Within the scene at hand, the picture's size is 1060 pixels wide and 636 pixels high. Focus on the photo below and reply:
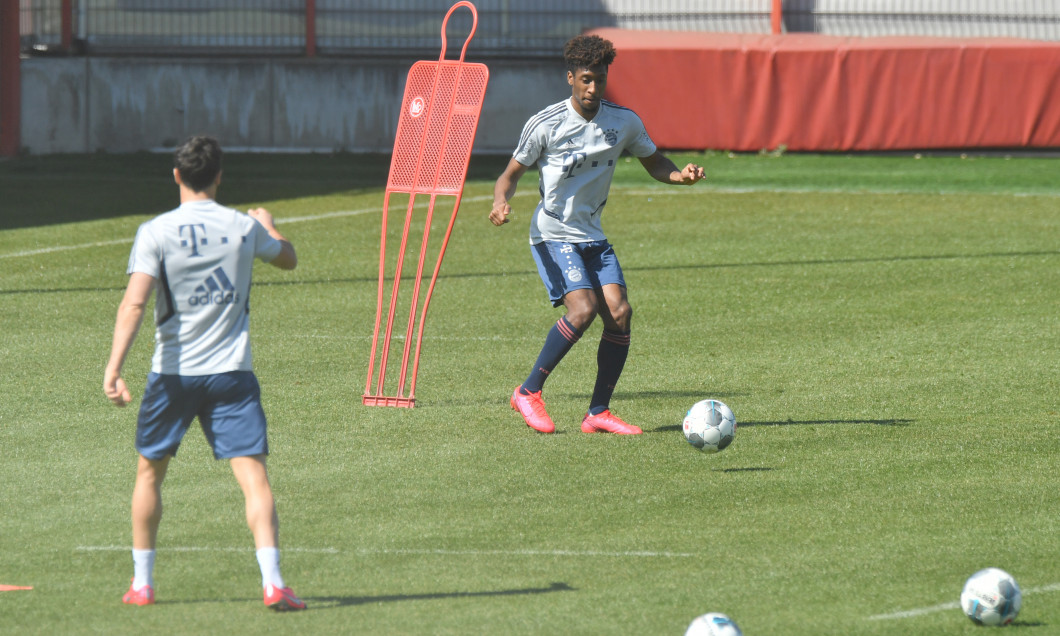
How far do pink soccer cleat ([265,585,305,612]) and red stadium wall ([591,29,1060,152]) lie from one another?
18670 mm

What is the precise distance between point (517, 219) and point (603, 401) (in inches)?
380

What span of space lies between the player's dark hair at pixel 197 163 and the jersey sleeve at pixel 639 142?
3848 mm

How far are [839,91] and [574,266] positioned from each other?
15334 mm

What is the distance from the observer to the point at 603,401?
9.01 meters

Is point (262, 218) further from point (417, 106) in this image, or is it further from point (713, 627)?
point (417, 106)

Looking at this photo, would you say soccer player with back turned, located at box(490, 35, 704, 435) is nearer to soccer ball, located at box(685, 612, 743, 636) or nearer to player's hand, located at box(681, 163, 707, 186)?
player's hand, located at box(681, 163, 707, 186)

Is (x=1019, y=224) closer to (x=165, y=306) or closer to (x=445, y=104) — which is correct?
(x=445, y=104)

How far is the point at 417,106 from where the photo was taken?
9867 millimetres

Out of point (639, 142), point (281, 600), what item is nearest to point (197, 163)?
point (281, 600)

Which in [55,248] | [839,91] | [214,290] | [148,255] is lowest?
[55,248]

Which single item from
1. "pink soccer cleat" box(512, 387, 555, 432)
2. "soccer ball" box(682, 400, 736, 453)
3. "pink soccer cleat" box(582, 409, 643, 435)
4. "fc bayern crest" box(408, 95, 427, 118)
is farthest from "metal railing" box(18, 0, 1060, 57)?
"soccer ball" box(682, 400, 736, 453)

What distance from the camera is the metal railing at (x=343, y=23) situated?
25328mm

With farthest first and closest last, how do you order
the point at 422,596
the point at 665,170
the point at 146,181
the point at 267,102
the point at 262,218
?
the point at 267,102, the point at 146,181, the point at 665,170, the point at 422,596, the point at 262,218

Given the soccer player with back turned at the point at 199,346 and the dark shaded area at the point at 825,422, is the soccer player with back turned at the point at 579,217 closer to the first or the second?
the dark shaded area at the point at 825,422
